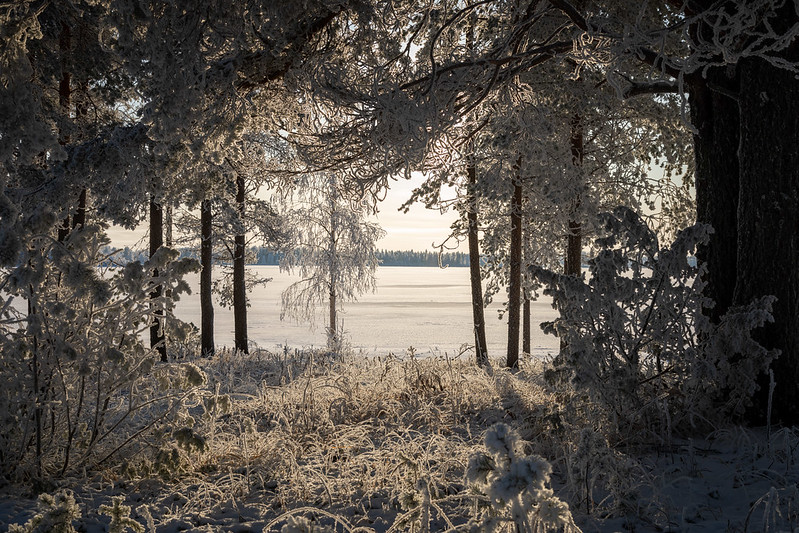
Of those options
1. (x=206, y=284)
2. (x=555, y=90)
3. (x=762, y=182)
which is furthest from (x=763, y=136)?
(x=206, y=284)

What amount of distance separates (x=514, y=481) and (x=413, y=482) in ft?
6.17

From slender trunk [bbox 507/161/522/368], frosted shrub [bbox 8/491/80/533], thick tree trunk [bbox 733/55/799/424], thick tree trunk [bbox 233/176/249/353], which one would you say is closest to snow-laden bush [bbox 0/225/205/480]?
frosted shrub [bbox 8/491/80/533]

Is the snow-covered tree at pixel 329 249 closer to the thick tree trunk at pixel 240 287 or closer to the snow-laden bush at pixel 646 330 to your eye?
the thick tree trunk at pixel 240 287

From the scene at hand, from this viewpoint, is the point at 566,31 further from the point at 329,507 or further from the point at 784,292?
the point at 329,507

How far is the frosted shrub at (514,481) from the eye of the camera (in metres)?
1.84

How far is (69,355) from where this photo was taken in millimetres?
3600

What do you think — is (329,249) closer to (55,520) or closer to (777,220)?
(777,220)

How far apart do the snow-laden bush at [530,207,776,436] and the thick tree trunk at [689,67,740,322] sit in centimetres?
81

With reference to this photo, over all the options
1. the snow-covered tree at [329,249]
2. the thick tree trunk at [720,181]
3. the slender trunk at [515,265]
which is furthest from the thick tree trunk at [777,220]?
the snow-covered tree at [329,249]

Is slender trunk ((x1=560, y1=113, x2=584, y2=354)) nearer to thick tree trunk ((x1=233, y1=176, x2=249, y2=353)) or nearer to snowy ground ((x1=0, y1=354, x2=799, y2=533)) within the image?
snowy ground ((x1=0, y1=354, x2=799, y2=533))

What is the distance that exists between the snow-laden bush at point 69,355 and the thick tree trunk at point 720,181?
15.1 ft

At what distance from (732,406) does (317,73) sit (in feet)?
15.8

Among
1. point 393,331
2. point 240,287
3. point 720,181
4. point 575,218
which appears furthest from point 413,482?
point 393,331

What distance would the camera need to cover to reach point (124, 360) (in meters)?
3.94
